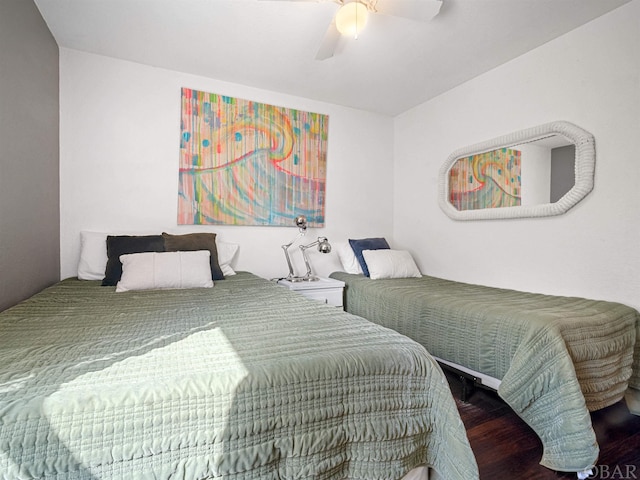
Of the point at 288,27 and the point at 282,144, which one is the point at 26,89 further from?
the point at 282,144

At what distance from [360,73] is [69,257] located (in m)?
2.75

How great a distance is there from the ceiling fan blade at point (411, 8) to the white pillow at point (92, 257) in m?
2.42

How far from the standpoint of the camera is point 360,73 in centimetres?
275

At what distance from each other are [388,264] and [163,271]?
74.4 inches

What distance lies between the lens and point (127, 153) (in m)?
2.61

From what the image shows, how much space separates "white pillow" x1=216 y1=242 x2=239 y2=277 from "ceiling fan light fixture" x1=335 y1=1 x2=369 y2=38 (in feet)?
6.05

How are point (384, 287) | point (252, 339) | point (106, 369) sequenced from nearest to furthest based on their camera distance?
1. point (106, 369)
2. point (252, 339)
3. point (384, 287)

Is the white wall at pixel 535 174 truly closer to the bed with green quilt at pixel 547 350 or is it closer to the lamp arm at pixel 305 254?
the bed with green quilt at pixel 547 350

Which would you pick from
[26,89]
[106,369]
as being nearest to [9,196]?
[26,89]

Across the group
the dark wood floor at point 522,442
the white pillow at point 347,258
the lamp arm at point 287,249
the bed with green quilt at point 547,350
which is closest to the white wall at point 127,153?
the lamp arm at point 287,249

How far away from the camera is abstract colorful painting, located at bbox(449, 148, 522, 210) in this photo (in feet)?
8.39

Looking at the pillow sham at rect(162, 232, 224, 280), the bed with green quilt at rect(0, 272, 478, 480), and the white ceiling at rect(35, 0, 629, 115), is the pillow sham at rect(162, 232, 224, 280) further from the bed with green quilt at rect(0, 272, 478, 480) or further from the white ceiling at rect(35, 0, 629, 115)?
the white ceiling at rect(35, 0, 629, 115)

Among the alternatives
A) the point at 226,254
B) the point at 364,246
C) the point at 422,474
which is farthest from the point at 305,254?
the point at 422,474

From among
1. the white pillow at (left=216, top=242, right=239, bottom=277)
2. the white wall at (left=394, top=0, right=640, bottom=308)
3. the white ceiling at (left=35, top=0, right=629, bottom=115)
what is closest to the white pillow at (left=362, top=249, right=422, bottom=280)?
the white wall at (left=394, top=0, right=640, bottom=308)
